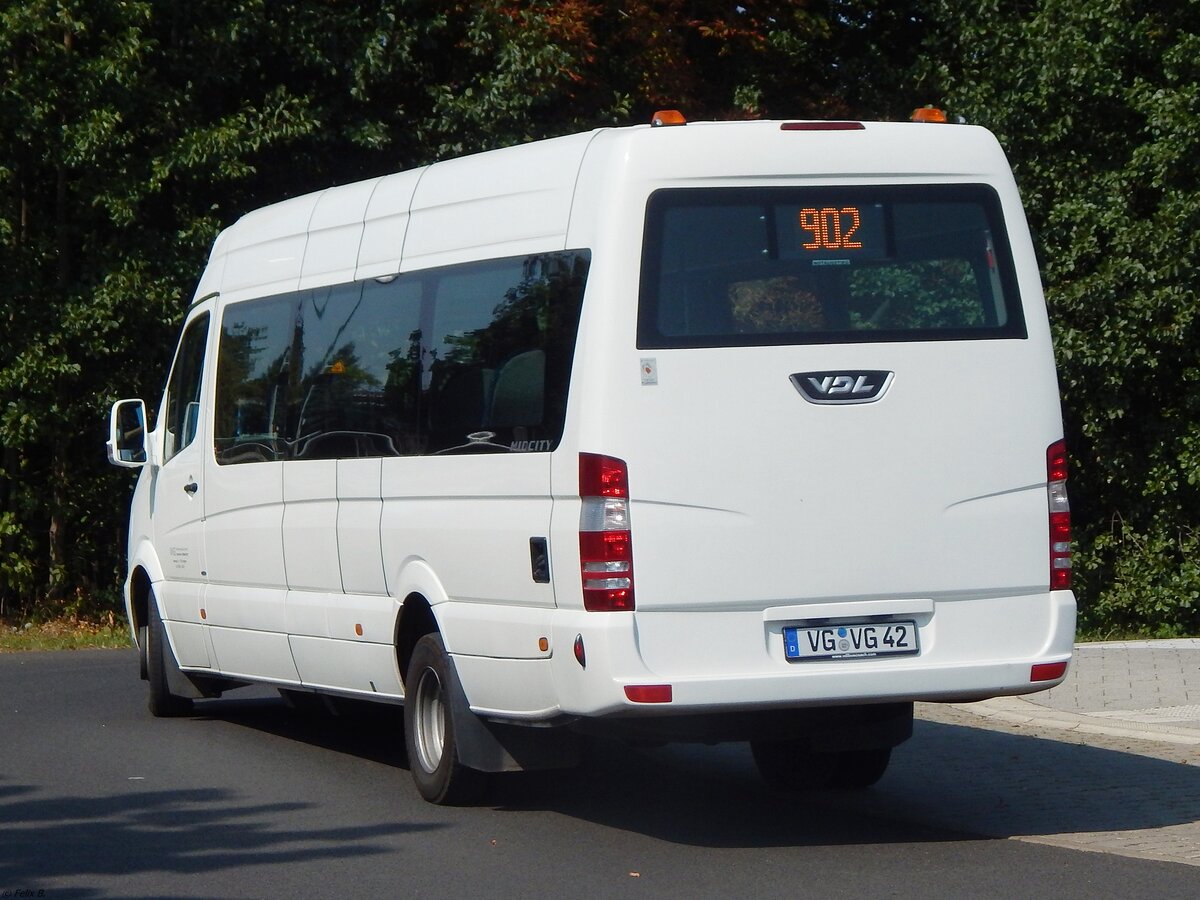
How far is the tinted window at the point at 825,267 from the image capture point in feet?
26.2

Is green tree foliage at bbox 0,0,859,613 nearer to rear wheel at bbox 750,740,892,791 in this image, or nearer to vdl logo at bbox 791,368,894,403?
rear wheel at bbox 750,740,892,791

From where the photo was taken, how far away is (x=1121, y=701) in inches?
506

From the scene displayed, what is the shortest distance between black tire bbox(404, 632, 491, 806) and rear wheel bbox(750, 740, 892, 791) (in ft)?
4.87

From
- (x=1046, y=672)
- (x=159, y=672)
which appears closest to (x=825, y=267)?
(x=1046, y=672)

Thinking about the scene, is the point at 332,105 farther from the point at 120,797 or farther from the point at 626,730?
the point at 626,730

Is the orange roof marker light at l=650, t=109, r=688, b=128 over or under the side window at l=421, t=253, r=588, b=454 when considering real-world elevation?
over

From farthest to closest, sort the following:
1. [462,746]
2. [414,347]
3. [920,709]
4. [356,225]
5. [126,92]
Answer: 1. [126,92]
2. [920,709]
3. [356,225]
4. [414,347]
5. [462,746]

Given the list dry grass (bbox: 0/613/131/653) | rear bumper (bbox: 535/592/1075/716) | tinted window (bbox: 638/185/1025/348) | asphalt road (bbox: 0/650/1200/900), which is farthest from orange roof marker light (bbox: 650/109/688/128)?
dry grass (bbox: 0/613/131/653)

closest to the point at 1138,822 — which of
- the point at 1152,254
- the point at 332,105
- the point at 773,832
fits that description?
the point at 773,832

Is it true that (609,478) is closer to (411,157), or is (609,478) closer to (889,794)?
(889,794)

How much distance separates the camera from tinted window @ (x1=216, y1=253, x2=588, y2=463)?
828 centimetres

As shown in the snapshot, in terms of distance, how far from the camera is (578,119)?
2256 cm

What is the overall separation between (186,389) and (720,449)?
5316 mm

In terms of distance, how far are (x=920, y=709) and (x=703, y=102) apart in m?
13.0
